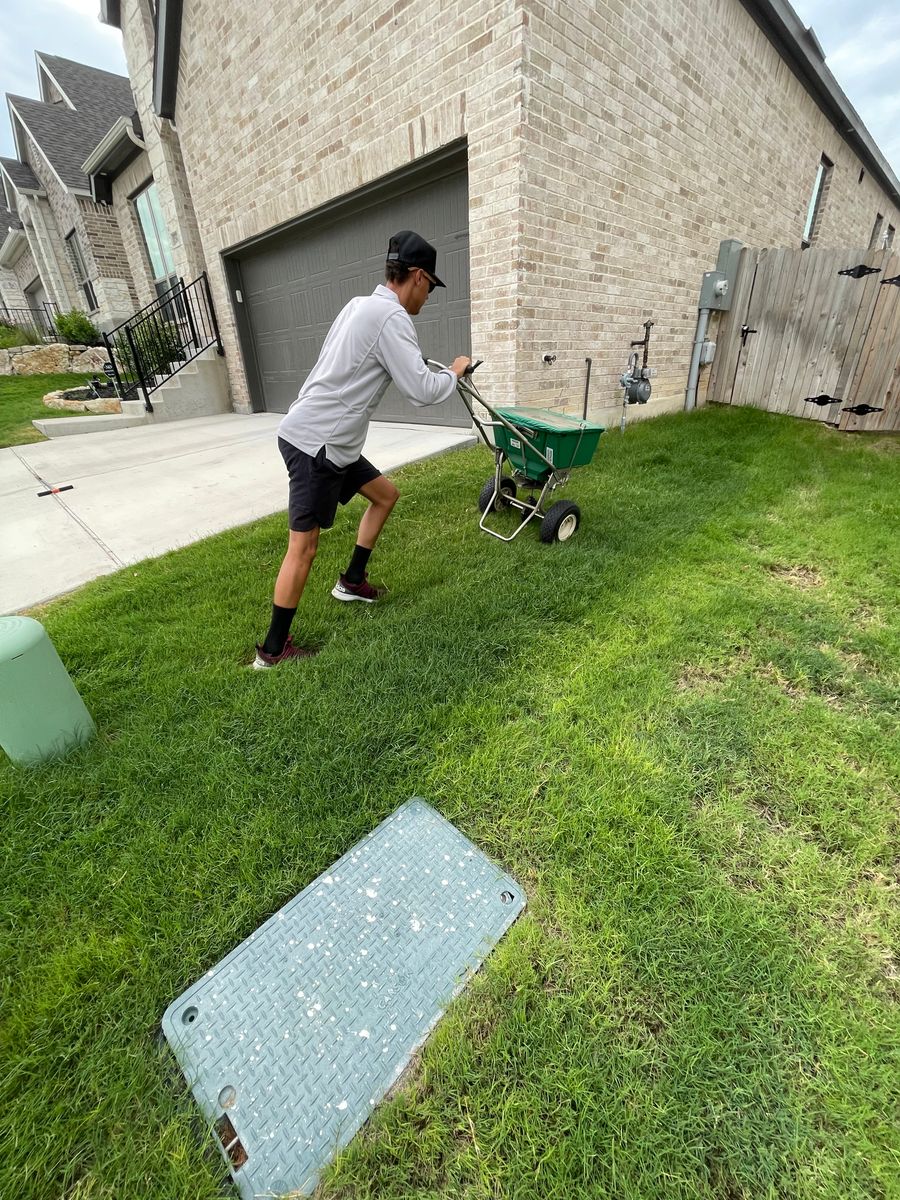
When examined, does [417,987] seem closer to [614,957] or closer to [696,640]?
[614,957]

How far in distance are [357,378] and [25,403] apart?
12.4 metres

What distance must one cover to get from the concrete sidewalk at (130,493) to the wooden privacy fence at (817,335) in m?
4.65

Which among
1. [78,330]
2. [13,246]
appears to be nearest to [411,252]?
[78,330]

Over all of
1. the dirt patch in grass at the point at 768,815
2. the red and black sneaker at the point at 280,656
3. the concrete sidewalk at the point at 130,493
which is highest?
the concrete sidewalk at the point at 130,493

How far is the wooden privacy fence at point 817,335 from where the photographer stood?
6230mm

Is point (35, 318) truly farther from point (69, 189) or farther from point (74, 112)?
point (69, 189)

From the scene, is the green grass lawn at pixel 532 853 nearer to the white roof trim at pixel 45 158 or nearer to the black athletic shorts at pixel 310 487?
the black athletic shorts at pixel 310 487

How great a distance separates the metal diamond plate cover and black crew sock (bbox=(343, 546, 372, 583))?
5.30 feet

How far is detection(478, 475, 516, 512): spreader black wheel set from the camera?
3.97 m

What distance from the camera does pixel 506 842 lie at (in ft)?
5.60

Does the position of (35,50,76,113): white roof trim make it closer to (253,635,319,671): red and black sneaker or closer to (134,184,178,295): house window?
(134,184,178,295): house window

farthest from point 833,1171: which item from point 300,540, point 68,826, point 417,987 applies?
point 300,540

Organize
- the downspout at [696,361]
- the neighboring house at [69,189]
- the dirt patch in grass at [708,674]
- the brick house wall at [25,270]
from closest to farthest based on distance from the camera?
the dirt patch in grass at [708,674]
the downspout at [696,361]
the neighboring house at [69,189]
the brick house wall at [25,270]

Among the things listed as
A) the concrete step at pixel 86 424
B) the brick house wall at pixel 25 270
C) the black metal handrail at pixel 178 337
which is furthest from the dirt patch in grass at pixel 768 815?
the brick house wall at pixel 25 270
